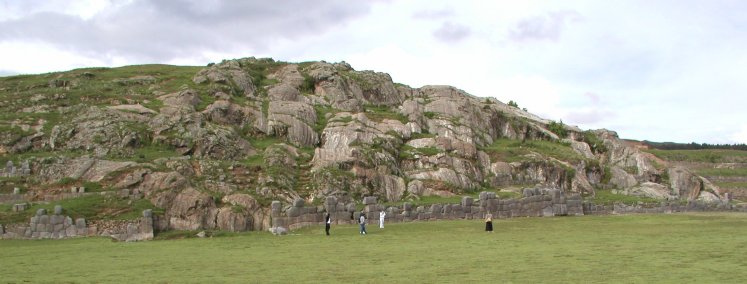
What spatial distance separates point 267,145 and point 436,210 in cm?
1462

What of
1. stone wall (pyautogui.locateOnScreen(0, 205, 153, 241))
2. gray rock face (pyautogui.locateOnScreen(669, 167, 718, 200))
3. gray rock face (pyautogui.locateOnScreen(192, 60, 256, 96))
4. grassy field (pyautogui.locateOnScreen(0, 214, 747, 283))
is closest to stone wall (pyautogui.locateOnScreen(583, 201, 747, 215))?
gray rock face (pyautogui.locateOnScreen(669, 167, 718, 200))

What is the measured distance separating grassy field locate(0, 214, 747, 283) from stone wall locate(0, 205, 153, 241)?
1.29 metres

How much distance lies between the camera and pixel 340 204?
150 feet

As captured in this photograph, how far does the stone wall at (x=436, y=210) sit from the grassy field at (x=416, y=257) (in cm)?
332

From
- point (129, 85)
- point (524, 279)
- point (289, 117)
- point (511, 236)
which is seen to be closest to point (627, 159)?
point (289, 117)

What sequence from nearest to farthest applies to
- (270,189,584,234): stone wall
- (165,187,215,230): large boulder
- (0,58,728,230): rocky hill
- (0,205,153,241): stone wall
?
(0,205,153,241): stone wall → (165,187,215,230): large boulder → (0,58,728,230): rocky hill → (270,189,584,234): stone wall

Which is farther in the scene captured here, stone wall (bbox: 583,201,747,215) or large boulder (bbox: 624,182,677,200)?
large boulder (bbox: 624,182,677,200)

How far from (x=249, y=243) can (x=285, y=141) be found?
74.0 feet

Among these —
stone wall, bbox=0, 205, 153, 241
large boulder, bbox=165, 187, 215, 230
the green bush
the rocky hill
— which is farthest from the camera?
the green bush

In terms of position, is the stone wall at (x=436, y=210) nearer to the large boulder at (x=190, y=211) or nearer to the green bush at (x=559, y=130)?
the large boulder at (x=190, y=211)

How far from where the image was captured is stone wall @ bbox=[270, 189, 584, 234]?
43438mm

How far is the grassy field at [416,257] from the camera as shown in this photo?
20.8 m

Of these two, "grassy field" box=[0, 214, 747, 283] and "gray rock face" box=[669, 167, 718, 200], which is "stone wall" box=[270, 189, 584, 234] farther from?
"gray rock face" box=[669, 167, 718, 200]

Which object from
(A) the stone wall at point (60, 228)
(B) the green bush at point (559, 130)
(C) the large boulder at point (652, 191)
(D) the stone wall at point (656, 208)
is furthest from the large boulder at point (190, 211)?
(B) the green bush at point (559, 130)
